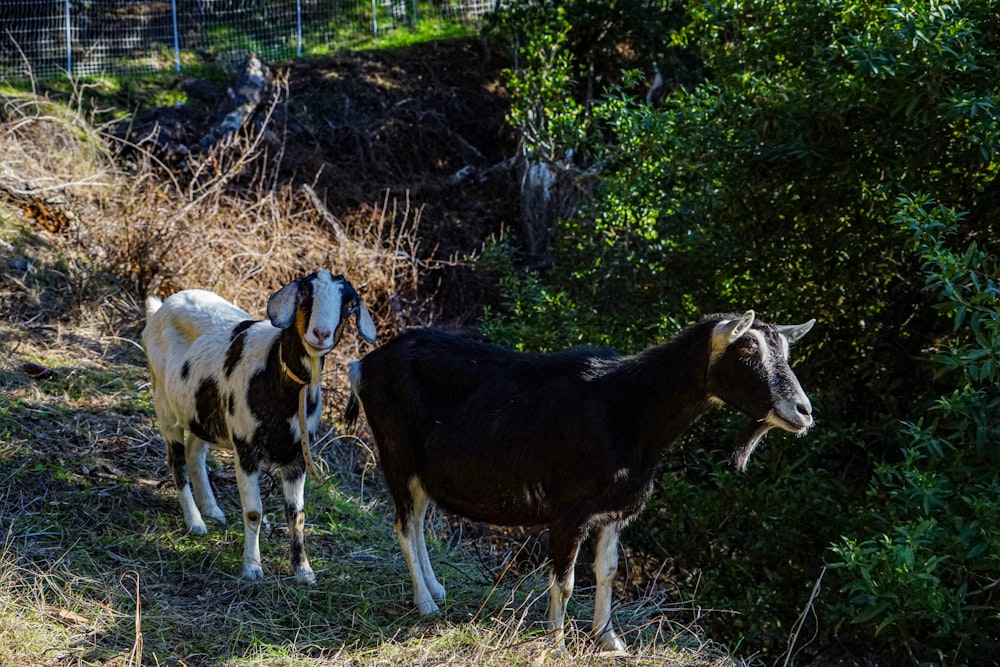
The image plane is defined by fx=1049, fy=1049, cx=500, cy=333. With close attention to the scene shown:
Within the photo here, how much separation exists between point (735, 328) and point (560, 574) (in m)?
1.48

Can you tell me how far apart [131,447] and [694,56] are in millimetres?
9467

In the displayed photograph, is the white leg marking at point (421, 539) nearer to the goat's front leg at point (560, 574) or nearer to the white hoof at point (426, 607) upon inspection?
the white hoof at point (426, 607)

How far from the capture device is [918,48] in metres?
6.15

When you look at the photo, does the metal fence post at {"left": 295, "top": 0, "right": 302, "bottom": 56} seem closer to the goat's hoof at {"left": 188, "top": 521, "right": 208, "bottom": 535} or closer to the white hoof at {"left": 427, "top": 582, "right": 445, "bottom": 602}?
the goat's hoof at {"left": 188, "top": 521, "right": 208, "bottom": 535}

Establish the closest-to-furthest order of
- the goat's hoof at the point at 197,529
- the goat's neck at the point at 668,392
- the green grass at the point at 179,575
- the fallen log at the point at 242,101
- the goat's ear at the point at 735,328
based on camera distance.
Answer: the goat's ear at the point at 735,328
the green grass at the point at 179,575
the goat's neck at the point at 668,392
the goat's hoof at the point at 197,529
the fallen log at the point at 242,101

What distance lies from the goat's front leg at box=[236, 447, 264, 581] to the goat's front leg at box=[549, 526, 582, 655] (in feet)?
5.55

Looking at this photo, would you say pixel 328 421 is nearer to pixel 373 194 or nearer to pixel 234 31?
pixel 373 194

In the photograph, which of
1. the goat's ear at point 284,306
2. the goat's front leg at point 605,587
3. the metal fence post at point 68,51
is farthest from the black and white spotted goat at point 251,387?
the metal fence post at point 68,51

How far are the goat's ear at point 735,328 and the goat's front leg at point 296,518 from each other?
97.9 inches

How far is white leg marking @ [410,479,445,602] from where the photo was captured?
5.62 m

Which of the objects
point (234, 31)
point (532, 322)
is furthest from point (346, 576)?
point (234, 31)

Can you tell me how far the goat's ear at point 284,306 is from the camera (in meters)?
5.43

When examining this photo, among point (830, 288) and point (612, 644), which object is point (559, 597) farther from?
point (830, 288)

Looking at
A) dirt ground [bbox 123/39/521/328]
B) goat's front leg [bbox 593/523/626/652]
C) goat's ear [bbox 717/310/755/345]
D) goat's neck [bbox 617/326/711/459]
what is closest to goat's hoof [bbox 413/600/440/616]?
goat's front leg [bbox 593/523/626/652]
